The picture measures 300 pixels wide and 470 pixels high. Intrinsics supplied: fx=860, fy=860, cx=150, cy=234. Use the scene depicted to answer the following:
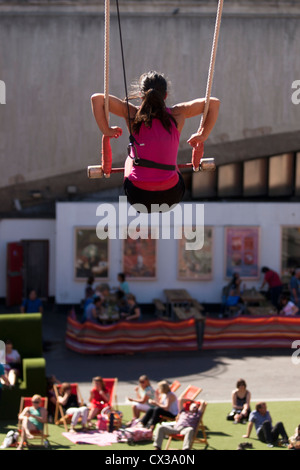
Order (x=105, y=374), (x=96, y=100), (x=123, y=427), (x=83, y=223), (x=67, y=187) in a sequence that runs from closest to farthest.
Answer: (x=96, y=100), (x=123, y=427), (x=105, y=374), (x=83, y=223), (x=67, y=187)

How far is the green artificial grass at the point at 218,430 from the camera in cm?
1419

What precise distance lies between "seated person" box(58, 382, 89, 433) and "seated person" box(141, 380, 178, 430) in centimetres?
107

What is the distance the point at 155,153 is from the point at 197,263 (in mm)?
18185

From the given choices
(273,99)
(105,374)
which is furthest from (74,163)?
(105,374)

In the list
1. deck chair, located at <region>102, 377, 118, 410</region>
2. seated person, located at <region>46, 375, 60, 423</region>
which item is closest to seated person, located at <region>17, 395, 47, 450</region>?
seated person, located at <region>46, 375, 60, 423</region>

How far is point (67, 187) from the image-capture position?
1041 inches

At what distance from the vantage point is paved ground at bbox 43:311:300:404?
17.5 m

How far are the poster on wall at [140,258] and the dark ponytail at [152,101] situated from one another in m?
17.8

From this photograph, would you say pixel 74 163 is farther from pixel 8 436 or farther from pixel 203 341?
pixel 8 436

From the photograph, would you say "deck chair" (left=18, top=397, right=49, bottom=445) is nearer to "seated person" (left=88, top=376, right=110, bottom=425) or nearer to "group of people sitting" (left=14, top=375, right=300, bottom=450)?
"group of people sitting" (left=14, top=375, right=300, bottom=450)

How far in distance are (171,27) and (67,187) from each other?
18.9 feet

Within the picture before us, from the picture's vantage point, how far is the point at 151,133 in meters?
6.73

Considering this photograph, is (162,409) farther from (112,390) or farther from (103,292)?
(103,292)

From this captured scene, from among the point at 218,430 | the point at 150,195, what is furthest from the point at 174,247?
the point at 150,195
